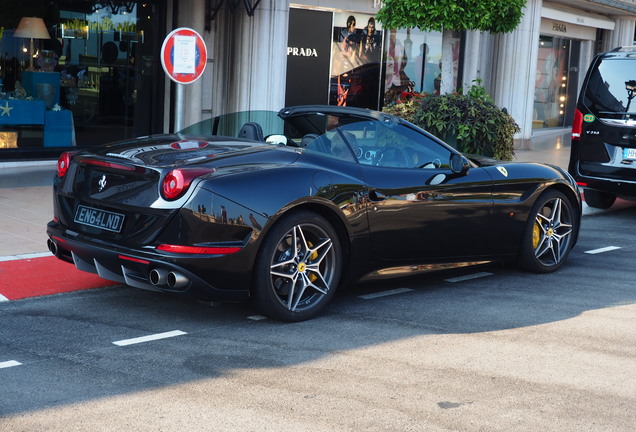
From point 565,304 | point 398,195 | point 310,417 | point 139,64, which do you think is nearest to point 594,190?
point 565,304

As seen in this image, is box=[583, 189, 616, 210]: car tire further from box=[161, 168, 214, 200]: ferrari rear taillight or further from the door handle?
box=[161, 168, 214, 200]: ferrari rear taillight

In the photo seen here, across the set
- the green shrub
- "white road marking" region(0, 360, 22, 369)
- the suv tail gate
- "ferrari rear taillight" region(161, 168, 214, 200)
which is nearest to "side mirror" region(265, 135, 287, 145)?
"ferrari rear taillight" region(161, 168, 214, 200)

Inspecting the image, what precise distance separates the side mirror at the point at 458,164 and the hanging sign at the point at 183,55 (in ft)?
9.54

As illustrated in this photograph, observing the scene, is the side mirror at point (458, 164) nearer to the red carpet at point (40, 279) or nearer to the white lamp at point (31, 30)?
the red carpet at point (40, 279)

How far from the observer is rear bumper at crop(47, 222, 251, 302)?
18.0 ft

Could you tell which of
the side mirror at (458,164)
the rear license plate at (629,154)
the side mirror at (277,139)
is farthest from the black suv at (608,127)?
the side mirror at (277,139)

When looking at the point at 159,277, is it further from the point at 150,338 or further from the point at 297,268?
the point at 297,268

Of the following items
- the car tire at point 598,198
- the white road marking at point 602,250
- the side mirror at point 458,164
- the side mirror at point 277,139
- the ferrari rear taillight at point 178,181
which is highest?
the side mirror at point 277,139

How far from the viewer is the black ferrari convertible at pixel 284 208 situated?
5.55 m

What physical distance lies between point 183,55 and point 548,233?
3.65m

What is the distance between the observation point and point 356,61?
702 inches

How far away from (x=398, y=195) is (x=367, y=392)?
2073 mm

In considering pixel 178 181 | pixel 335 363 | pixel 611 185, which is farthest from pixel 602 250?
pixel 178 181

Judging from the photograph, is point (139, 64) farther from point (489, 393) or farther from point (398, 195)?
point (489, 393)
